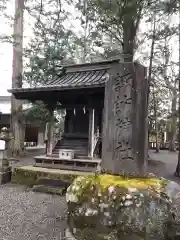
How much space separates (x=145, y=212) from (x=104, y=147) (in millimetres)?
1318

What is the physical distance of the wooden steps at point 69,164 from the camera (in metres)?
9.43

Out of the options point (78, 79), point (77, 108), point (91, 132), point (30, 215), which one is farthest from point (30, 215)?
point (78, 79)

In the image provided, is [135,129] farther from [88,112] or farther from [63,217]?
[88,112]

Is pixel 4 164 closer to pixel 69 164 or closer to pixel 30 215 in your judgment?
pixel 69 164

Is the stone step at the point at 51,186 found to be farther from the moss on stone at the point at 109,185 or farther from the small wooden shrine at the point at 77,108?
the moss on stone at the point at 109,185

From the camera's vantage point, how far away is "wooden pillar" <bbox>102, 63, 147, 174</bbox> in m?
4.35

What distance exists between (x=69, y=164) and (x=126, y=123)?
19.2ft

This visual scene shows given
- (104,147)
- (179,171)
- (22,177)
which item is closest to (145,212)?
(104,147)

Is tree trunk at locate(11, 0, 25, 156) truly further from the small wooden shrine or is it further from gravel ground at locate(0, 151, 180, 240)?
gravel ground at locate(0, 151, 180, 240)

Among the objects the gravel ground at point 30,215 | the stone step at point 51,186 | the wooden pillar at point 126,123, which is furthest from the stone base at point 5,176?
the wooden pillar at point 126,123

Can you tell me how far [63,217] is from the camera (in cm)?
543

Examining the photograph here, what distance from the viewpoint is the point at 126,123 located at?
14.4 ft

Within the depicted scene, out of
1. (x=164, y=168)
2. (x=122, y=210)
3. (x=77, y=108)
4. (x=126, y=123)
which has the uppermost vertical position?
(x=77, y=108)

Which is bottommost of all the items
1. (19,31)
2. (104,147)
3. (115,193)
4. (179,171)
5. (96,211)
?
(179,171)
